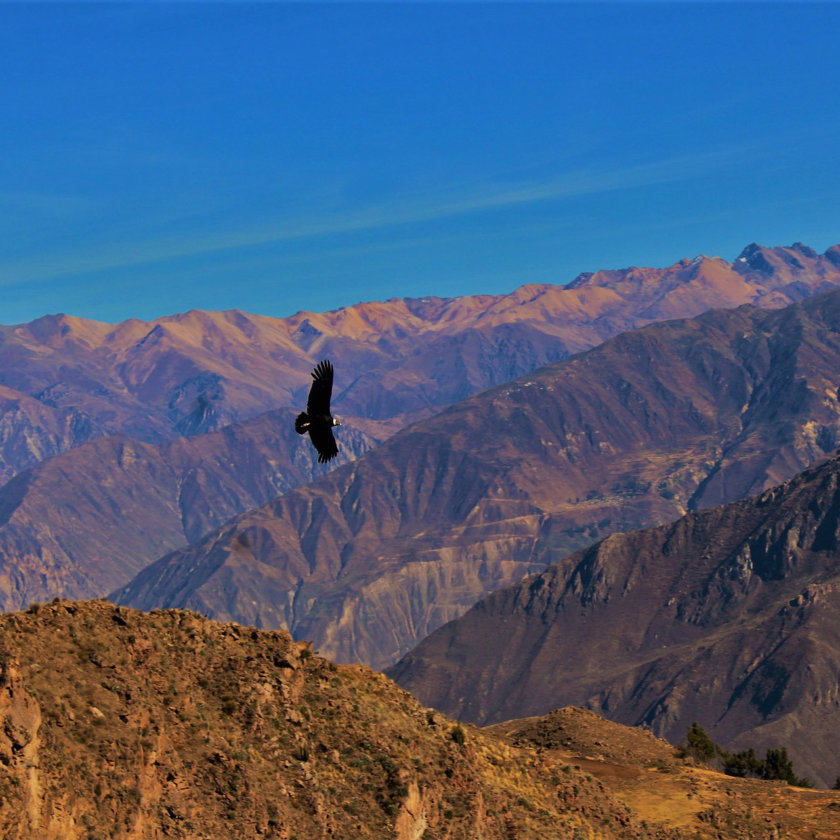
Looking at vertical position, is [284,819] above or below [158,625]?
below

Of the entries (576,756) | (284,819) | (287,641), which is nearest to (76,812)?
(284,819)

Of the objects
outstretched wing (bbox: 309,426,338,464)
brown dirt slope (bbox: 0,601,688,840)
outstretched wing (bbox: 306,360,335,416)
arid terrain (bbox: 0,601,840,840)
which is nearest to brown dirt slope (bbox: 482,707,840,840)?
arid terrain (bbox: 0,601,840,840)

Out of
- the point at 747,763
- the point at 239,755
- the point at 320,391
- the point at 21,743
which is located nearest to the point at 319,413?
the point at 320,391

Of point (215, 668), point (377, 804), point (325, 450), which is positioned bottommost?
point (377, 804)

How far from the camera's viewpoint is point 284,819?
48906mm

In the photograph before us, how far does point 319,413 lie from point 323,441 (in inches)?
24.9

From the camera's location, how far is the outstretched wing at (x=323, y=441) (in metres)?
30.2

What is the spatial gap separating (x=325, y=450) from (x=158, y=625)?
25836mm

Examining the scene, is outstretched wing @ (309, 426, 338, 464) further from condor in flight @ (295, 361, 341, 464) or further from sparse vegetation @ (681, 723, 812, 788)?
sparse vegetation @ (681, 723, 812, 788)

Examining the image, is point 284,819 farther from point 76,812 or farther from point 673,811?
point 673,811

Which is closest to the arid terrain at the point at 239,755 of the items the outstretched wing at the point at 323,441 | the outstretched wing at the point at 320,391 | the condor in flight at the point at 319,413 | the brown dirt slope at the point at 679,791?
the brown dirt slope at the point at 679,791

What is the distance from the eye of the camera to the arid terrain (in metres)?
44.2

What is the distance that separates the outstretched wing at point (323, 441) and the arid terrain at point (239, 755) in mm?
17133

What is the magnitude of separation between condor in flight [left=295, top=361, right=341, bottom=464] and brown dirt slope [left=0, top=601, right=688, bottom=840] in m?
18.0
